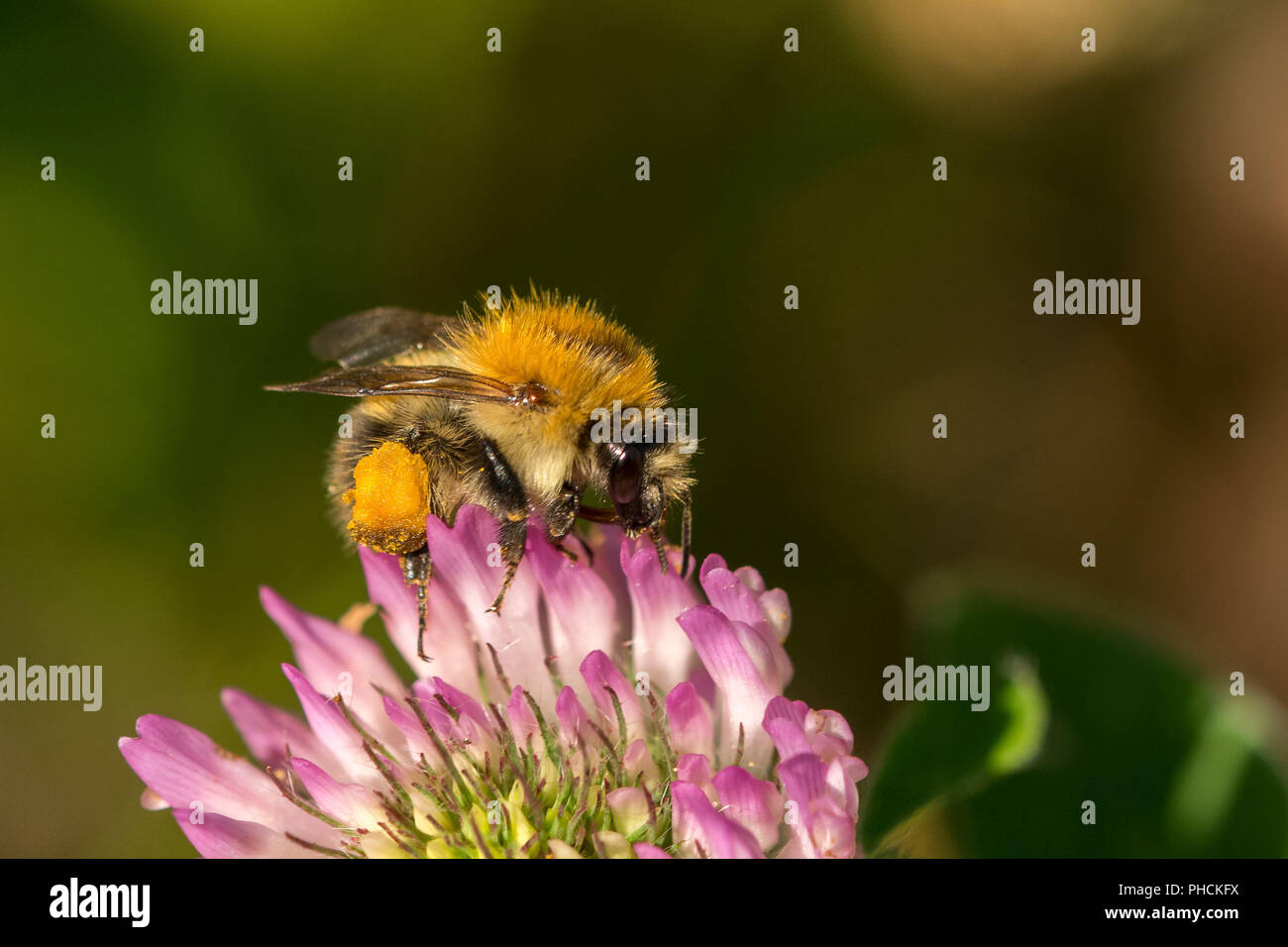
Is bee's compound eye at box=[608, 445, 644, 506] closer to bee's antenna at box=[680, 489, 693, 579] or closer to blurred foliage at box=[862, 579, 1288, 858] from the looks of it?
bee's antenna at box=[680, 489, 693, 579]

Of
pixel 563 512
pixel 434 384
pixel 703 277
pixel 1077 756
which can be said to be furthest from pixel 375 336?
pixel 1077 756

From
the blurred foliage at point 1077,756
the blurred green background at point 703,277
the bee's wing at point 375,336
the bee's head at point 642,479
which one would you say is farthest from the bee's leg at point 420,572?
the blurred green background at point 703,277

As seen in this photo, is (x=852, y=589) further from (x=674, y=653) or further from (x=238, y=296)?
(x=238, y=296)

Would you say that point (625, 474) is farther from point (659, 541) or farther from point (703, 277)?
point (703, 277)

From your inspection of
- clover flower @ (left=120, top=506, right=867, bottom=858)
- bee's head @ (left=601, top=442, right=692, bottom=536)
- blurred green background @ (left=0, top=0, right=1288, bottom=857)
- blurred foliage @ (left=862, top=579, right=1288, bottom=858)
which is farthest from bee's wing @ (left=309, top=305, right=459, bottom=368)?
blurred foliage @ (left=862, top=579, right=1288, bottom=858)

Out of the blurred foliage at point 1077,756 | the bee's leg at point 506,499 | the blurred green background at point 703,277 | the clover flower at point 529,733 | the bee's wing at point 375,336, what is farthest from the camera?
the blurred green background at point 703,277

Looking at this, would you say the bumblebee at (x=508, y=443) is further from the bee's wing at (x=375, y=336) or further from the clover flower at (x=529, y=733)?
the bee's wing at (x=375, y=336)
